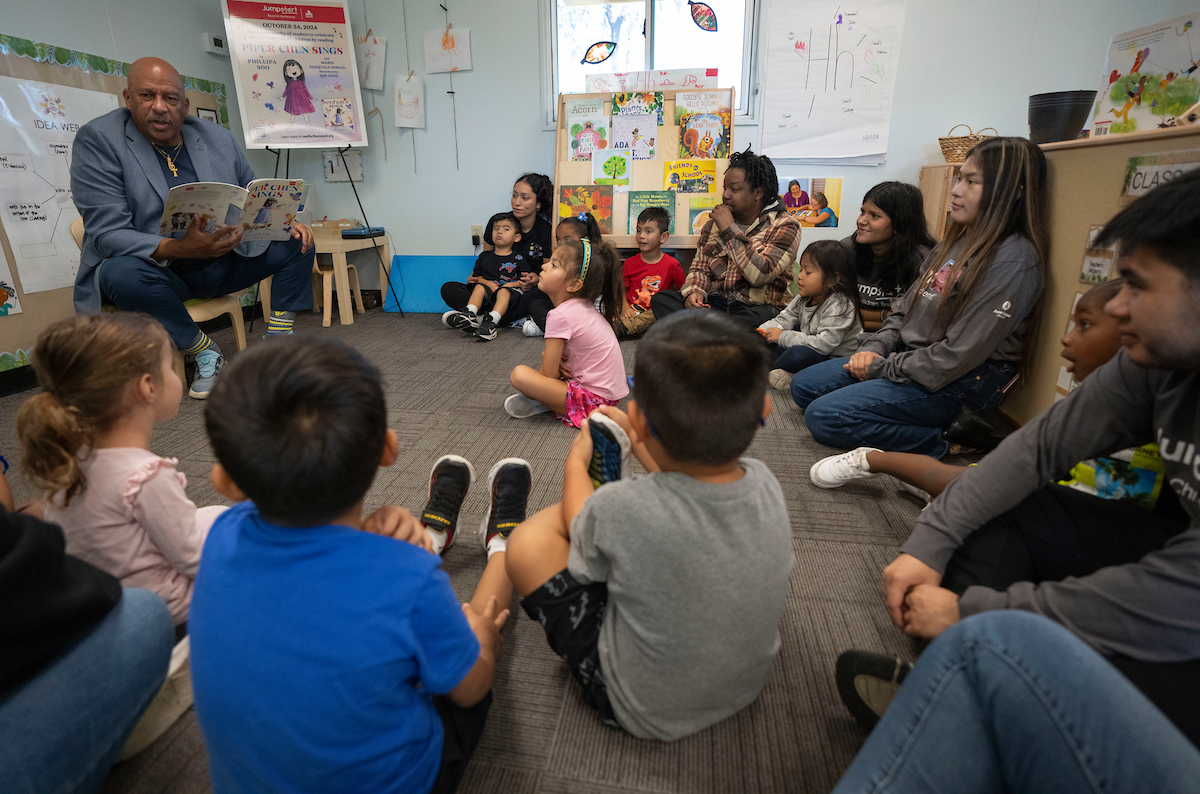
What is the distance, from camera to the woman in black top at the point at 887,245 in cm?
230

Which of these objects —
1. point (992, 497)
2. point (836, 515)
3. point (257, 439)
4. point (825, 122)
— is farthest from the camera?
point (825, 122)

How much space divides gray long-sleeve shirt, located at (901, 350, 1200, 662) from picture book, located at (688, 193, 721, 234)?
284cm

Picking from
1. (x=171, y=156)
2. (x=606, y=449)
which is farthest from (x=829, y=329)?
(x=171, y=156)

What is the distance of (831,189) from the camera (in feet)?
11.9

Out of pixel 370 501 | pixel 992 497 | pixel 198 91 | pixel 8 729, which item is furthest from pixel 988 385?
pixel 198 91

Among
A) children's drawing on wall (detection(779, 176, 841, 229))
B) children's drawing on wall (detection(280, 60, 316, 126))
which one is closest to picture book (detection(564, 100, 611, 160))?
children's drawing on wall (detection(779, 176, 841, 229))

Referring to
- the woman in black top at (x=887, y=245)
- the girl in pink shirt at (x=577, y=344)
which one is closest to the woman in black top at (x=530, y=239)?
the girl in pink shirt at (x=577, y=344)

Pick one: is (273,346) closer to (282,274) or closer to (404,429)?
(404,429)

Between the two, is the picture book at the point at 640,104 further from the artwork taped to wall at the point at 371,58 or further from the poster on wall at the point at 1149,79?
the poster on wall at the point at 1149,79

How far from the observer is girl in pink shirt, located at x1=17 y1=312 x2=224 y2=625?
0.89 meters

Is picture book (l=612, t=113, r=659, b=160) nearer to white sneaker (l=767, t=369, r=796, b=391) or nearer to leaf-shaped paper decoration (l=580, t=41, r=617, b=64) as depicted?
leaf-shaped paper decoration (l=580, t=41, r=617, b=64)

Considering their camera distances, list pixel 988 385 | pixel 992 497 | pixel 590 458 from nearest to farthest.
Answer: pixel 992 497 < pixel 590 458 < pixel 988 385

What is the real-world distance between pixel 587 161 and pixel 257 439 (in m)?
3.54

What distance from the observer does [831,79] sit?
3459mm
